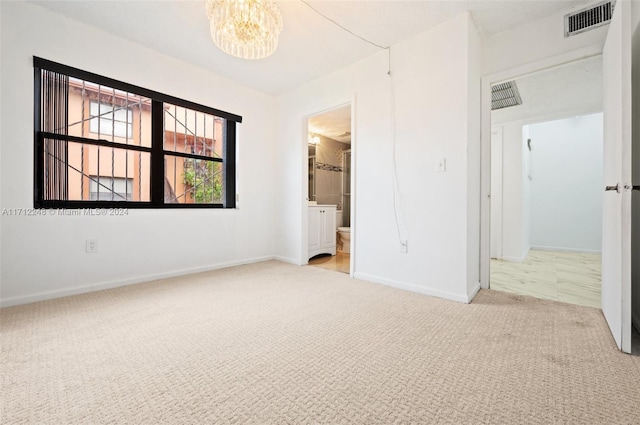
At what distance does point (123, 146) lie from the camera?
282 centimetres

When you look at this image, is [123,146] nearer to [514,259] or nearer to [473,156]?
[473,156]

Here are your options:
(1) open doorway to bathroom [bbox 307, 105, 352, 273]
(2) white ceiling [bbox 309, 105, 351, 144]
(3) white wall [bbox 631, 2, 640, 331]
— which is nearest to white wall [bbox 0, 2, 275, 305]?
(1) open doorway to bathroom [bbox 307, 105, 352, 273]

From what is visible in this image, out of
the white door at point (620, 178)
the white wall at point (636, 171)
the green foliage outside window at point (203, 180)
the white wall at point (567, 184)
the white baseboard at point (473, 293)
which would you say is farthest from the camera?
the white wall at point (567, 184)

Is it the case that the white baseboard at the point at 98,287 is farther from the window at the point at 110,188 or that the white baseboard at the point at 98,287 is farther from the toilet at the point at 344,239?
the toilet at the point at 344,239

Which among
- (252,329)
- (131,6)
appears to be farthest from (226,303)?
(131,6)

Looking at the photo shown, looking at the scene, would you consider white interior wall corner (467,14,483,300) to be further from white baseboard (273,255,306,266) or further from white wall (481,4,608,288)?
white baseboard (273,255,306,266)

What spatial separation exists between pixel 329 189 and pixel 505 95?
3383 millimetres

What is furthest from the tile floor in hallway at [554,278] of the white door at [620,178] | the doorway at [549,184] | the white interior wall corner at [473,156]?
the white door at [620,178]

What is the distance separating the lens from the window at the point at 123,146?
95.4 inches

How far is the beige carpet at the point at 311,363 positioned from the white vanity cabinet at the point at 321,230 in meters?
1.92

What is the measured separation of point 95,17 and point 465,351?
3762mm

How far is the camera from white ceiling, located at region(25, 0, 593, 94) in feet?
7.30

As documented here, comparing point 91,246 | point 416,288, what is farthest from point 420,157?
point 91,246

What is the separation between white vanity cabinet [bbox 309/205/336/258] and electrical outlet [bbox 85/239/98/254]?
2.49m
